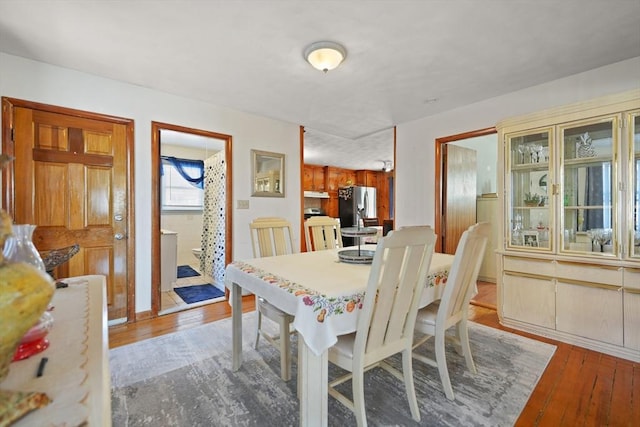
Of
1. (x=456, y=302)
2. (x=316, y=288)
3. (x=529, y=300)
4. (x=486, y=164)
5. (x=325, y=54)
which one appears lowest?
(x=529, y=300)

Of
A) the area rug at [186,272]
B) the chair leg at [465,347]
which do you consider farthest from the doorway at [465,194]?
the area rug at [186,272]

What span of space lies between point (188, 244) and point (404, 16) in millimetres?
5193

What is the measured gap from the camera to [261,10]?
5.79 feet

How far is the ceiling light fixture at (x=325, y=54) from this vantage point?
2.10 meters

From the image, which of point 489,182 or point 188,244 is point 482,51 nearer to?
point 489,182

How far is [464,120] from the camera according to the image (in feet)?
11.0

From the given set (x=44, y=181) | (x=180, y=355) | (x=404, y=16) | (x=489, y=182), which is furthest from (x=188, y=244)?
Answer: (x=489, y=182)

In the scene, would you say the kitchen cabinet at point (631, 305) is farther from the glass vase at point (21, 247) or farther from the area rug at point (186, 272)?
the area rug at point (186, 272)

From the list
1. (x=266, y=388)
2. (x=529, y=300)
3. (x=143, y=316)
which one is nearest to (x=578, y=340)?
(x=529, y=300)

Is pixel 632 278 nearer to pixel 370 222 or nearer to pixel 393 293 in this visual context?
pixel 393 293

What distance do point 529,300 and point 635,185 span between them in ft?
3.93

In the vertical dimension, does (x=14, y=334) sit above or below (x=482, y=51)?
below

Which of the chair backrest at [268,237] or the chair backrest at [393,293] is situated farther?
the chair backrest at [268,237]

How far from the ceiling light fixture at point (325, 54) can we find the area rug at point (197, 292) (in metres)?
2.96
